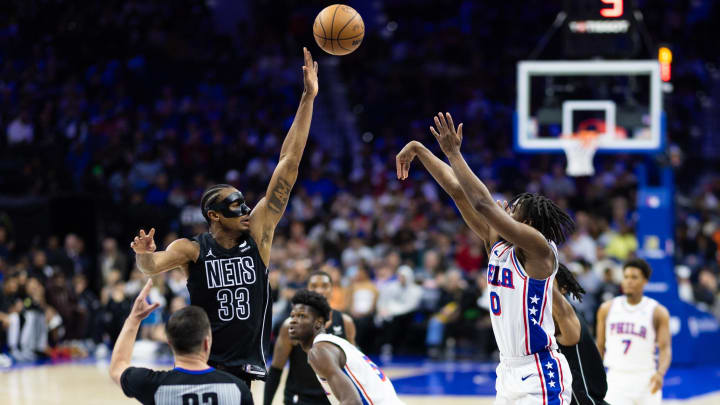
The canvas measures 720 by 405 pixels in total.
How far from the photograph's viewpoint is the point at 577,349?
5.82 m

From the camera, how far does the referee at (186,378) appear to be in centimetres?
396

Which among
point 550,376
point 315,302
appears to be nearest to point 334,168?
point 315,302

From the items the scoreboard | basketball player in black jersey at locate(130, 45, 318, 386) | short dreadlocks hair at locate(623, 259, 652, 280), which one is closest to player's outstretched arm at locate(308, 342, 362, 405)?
basketball player in black jersey at locate(130, 45, 318, 386)

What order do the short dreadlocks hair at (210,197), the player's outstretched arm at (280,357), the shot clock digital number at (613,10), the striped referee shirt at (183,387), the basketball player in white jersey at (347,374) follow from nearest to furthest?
the striped referee shirt at (183,387) → the basketball player in white jersey at (347,374) → the short dreadlocks hair at (210,197) → the player's outstretched arm at (280,357) → the shot clock digital number at (613,10)

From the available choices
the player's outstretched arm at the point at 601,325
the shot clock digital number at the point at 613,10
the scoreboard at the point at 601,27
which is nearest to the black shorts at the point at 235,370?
the player's outstretched arm at the point at 601,325

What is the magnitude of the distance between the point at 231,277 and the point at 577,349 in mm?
2217

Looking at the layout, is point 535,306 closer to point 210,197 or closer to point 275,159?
point 210,197

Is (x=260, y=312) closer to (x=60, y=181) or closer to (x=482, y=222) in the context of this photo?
(x=482, y=222)

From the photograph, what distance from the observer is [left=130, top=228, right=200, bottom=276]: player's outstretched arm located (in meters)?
4.71

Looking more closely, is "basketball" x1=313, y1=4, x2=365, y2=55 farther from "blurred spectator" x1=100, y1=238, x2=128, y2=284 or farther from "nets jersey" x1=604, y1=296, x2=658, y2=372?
"blurred spectator" x1=100, y1=238, x2=128, y2=284

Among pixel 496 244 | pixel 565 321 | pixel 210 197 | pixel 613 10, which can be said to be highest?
pixel 613 10

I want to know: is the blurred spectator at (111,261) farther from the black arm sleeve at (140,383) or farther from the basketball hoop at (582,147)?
the black arm sleeve at (140,383)

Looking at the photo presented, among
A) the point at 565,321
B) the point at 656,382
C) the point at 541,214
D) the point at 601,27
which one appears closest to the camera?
the point at 541,214

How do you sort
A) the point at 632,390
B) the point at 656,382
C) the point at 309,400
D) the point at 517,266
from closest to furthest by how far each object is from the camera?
1. the point at 517,266
2. the point at 309,400
3. the point at 656,382
4. the point at 632,390
